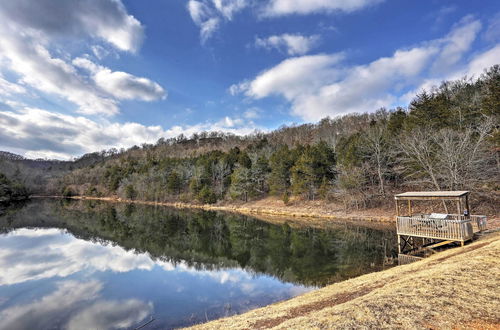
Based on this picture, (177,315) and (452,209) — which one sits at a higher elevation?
(452,209)

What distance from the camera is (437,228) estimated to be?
1502 centimetres

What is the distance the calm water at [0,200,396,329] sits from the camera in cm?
1080

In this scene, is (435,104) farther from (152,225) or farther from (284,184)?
(152,225)

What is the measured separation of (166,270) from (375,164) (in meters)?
31.9

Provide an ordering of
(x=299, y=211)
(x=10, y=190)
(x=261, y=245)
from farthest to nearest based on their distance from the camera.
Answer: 1. (x=10, y=190)
2. (x=299, y=211)
3. (x=261, y=245)

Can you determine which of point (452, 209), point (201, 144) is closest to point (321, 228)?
point (452, 209)

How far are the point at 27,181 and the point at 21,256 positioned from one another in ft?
311

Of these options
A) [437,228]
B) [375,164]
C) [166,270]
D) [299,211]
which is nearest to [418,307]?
[437,228]

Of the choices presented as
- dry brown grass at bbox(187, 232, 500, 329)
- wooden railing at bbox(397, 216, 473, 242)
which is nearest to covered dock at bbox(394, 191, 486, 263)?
A: wooden railing at bbox(397, 216, 473, 242)

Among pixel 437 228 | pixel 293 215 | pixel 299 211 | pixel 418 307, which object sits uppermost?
pixel 437 228

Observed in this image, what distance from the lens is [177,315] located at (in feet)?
34.2

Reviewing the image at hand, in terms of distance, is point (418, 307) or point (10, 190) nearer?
point (418, 307)

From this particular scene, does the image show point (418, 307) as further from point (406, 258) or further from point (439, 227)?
point (439, 227)

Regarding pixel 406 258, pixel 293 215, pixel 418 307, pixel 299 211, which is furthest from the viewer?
pixel 299 211
